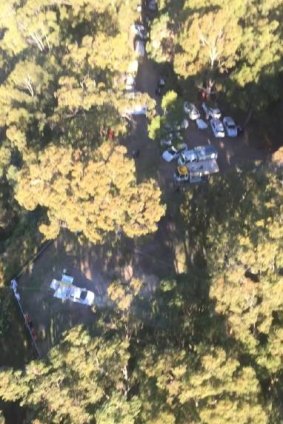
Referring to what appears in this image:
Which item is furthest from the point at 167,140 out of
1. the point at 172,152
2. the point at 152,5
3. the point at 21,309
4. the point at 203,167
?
the point at 152,5

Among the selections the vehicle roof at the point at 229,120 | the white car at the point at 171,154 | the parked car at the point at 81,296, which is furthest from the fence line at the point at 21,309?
the vehicle roof at the point at 229,120

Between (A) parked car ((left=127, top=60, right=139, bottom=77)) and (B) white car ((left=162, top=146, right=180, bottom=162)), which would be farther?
(A) parked car ((left=127, top=60, right=139, bottom=77))

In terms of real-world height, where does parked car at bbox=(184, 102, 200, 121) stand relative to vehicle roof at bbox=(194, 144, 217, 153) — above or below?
above

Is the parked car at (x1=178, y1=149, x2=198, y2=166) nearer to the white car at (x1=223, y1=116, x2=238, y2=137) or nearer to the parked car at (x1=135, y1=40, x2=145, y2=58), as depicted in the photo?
the white car at (x1=223, y1=116, x2=238, y2=137)

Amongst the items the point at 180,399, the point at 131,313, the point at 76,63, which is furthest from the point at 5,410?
the point at 76,63

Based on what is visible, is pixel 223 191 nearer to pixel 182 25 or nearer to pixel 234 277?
pixel 234 277

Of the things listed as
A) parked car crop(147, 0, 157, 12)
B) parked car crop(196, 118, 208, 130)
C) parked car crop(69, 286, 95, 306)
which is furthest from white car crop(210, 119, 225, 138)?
parked car crop(69, 286, 95, 306)

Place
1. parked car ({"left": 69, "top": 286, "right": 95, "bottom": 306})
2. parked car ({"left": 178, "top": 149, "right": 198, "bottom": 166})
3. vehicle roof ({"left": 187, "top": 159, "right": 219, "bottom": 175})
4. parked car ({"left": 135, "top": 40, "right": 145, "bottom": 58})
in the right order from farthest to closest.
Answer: parked car ({"left": 135, "top": 40, "right": 145, "bottom": 58}) → parked car ({"left": 178, "top": 149, "right": 198, "bottom": 166}) → vehicle roof ({"left": 187, "top": 159, "right": 219, "bottom": 175}) → parked car ({"left": 69, "top": 286, "right": 95, "bottom": 306})
